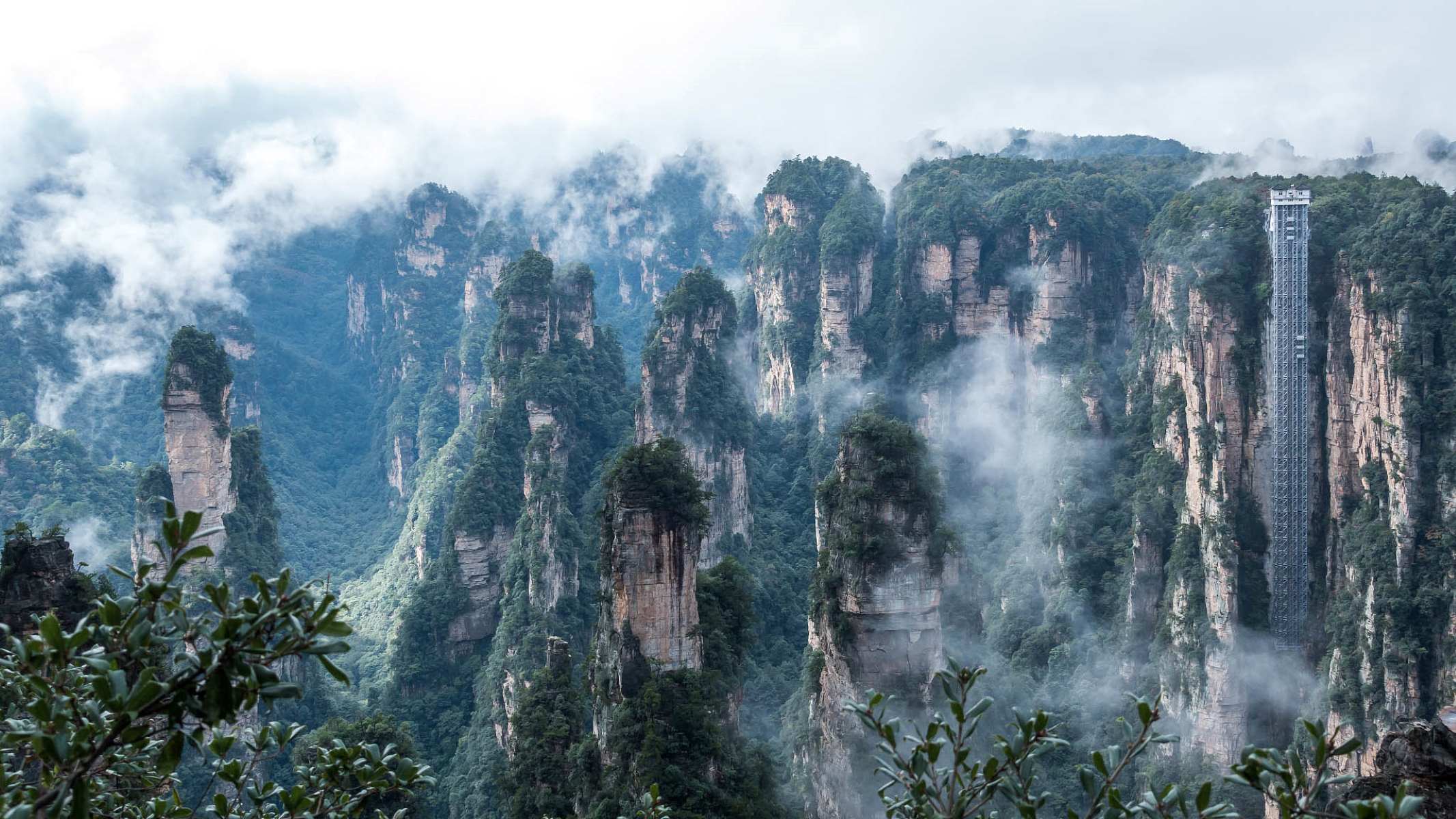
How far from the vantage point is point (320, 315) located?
97250 millimetres

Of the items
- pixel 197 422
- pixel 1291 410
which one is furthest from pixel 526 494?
pixel 1291 410

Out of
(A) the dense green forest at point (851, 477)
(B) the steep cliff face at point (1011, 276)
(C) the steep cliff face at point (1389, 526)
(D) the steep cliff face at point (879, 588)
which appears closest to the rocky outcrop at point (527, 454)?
(A) the dense green forest at point (851, 477)

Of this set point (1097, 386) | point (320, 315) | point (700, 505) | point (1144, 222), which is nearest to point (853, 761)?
point (700, 505)

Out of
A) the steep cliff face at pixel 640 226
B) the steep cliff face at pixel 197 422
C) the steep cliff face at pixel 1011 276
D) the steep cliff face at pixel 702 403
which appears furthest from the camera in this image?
the steep cliff face at pixel 640 226

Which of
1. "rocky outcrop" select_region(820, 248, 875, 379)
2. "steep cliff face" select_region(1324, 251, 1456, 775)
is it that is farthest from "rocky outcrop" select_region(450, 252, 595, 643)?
"steep cliff face" select_region(1324, 251, 1456, 775)

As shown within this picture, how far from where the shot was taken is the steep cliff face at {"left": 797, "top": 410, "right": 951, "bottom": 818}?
82.4 feet

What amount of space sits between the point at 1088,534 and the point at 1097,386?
7.25 m

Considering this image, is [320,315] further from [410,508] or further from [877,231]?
[877,231]

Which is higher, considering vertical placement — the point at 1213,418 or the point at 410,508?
the point at 1213,418

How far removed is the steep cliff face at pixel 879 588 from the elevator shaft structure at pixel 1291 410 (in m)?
11.2

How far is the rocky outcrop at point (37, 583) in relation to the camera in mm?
19234

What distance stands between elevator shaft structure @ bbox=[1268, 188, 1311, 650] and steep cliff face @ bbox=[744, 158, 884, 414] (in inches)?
1115

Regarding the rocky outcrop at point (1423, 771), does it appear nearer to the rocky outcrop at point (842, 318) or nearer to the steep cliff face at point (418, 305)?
the rocky outcrop at point (842, 318)

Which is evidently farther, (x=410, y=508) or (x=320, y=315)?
(x=320, y=315)
